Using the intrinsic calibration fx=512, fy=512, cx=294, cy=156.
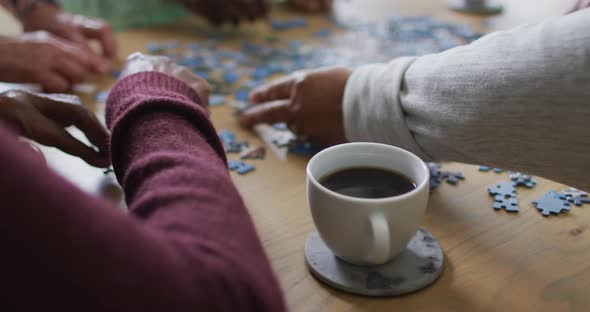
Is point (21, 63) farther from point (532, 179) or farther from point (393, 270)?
point (532, 179)

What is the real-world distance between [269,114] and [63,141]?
0.39m

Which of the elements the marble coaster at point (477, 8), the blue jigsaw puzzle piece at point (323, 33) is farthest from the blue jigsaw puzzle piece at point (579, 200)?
the marble coaster at point (477, 8)

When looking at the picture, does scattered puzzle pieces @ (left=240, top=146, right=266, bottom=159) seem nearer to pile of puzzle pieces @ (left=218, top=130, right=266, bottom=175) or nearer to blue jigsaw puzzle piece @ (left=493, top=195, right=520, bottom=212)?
pile of puzzle pieces @ (left=218, top=130, right=266, bottom=175)

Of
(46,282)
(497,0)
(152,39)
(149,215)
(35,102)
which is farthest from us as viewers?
(497,0)

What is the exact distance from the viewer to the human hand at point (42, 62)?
1.18 meters

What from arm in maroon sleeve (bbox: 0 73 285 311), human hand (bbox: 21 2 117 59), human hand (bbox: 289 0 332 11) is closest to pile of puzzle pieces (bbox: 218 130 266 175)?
arm in maroon sleeve (bbox: 0 73 285 311)

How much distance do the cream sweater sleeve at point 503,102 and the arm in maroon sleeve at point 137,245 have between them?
1.13 feet

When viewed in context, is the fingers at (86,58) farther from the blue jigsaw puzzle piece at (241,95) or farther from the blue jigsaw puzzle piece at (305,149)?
the blue jigsaw puzzle piece at (305,149)

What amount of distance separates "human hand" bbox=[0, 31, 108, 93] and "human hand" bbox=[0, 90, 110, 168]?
17.2 inches

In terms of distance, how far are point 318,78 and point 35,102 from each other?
48 cm

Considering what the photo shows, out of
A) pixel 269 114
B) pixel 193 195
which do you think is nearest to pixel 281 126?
pixel 269 114

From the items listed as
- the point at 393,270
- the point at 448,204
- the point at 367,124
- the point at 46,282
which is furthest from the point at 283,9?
the point at 46,282

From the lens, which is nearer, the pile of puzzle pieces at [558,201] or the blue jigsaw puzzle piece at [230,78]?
the pile of puzzle pieces at [558,201]

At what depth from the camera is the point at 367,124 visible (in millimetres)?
834
